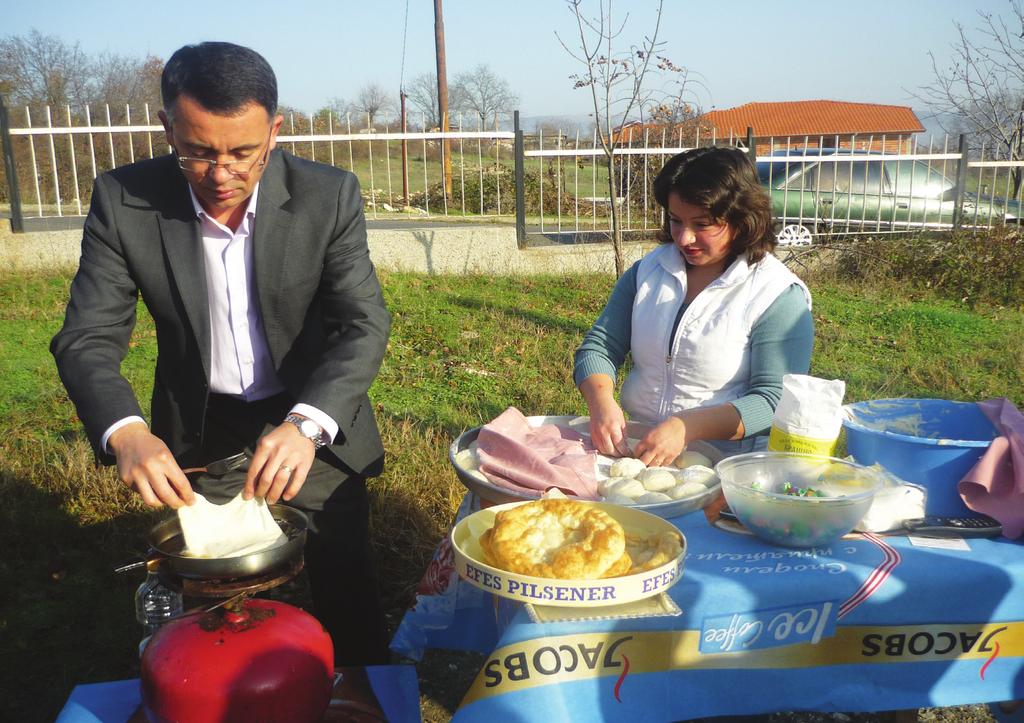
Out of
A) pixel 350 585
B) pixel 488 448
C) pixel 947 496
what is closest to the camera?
pixel 947 496

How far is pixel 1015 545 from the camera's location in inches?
70.3

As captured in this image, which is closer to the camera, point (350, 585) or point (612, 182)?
point (350, 585)

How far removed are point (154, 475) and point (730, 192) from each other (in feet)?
5.79

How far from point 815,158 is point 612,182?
433 centimetres

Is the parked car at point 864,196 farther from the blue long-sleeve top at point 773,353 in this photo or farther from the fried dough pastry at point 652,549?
the fried dough pastry at point 652,549

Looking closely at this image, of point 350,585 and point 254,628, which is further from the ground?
point 254,628

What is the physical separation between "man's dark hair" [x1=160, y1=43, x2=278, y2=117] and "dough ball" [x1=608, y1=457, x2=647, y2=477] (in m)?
1.21

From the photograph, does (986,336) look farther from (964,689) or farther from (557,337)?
(964,689)

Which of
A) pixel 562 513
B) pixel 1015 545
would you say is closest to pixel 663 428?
pixel 562 513

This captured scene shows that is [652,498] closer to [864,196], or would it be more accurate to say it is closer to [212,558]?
[212,558]

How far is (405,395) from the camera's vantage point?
578 cm

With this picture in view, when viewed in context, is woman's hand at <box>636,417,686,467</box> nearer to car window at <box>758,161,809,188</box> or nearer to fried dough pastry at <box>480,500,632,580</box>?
fried dough pastry at <box>480,500,632,580</box>

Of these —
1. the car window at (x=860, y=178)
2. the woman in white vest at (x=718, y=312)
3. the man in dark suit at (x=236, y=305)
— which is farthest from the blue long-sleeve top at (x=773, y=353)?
the car window at (x=860, y=178)

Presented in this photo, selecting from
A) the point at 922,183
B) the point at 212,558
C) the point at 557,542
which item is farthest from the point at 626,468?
the point at 922,183
